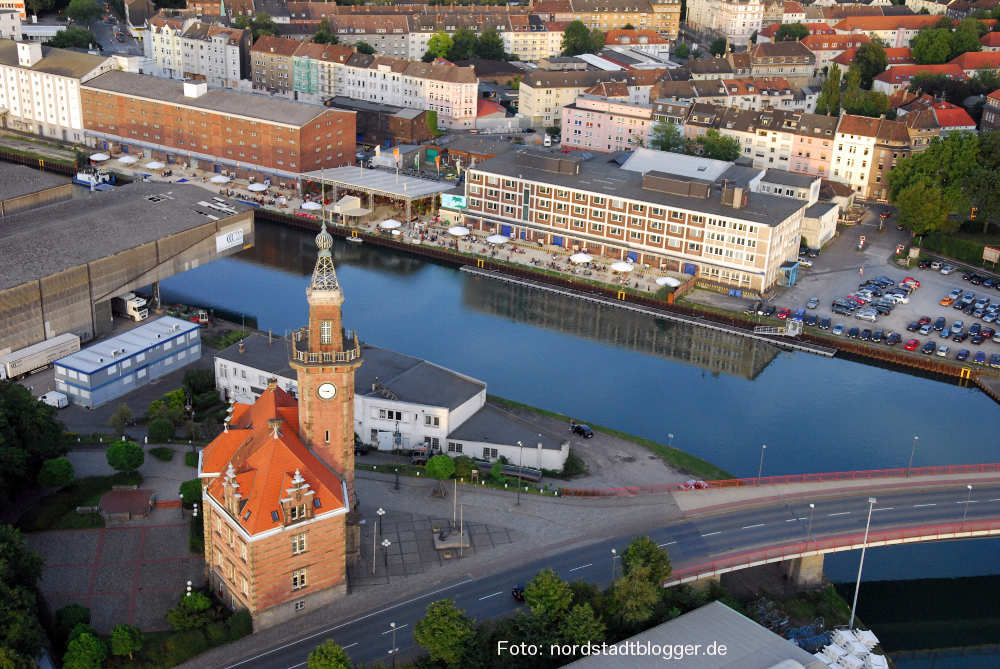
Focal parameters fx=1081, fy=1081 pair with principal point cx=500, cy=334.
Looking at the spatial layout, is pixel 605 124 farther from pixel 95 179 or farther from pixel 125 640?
pixel 125 640

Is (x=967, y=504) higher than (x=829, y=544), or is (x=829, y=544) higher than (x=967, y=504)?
(x=967, y=504)

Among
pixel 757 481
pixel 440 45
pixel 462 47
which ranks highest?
pixel 440 45

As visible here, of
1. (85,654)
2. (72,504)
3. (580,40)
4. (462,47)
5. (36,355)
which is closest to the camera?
(85,654)

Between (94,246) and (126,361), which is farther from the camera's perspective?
(94,246)

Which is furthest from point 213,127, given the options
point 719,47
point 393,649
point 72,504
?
point 719,47

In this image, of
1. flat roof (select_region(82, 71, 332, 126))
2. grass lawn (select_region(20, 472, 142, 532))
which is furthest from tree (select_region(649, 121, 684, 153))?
grass lawn (select_region(20, 472, 142, 532))

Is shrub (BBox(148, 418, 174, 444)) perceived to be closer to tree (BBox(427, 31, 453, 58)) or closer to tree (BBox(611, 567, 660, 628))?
tree (BBox(611, 567, 660, 628))

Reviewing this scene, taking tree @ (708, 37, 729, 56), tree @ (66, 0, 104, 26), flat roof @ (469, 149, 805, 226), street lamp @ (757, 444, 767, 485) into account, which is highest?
tree @ (66, 0, 104, 26)
